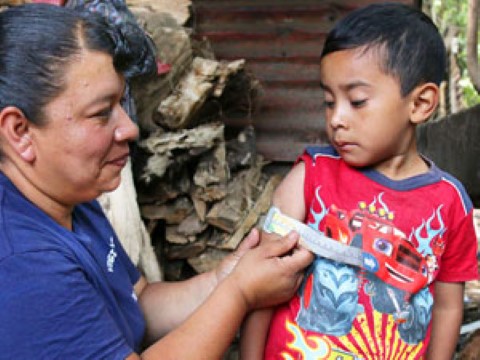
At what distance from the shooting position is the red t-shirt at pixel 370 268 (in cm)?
165

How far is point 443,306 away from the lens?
1.89 meters

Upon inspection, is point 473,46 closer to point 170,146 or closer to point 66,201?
point 170,146

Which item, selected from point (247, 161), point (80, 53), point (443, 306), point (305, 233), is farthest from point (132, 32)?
point (247, 161)

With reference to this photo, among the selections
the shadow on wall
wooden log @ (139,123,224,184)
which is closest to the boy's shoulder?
the shadow on wall

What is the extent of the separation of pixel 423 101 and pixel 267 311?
0.80 meters

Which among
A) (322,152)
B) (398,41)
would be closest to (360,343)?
(322,152)

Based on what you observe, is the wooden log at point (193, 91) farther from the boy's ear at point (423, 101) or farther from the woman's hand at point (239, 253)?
the boy's ear at point (423, 101)

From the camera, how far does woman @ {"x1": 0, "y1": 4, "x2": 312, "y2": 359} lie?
1219 mm

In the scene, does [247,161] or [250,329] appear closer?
[250,329]

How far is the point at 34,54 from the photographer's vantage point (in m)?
1.27

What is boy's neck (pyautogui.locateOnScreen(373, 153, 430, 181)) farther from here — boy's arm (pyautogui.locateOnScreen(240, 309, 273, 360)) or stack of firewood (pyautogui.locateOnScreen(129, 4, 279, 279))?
stack of firewood (pyautogui.locateOnScreen(129, 4, 279, 279))

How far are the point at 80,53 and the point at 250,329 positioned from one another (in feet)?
3.16

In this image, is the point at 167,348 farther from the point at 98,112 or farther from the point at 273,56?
the point at 273,56

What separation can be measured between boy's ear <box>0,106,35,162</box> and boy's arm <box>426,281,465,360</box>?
1346mm
